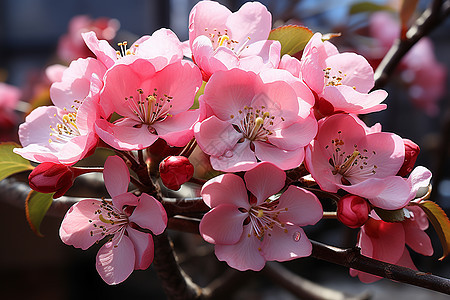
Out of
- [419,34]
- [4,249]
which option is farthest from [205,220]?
[4,249]

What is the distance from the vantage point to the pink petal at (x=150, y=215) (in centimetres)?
34

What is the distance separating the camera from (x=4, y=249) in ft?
5.53

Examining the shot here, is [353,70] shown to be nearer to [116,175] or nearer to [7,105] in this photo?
[116,175]

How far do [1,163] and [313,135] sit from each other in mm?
313

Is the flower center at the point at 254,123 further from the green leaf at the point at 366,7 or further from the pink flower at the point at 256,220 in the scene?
the green leaf at the point at 366,7

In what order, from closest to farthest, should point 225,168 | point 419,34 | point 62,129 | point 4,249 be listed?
1. point 225,168
2. point 62,129
3. point 419,34
4. point 4,249

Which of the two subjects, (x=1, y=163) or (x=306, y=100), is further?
(x=1, y=163)

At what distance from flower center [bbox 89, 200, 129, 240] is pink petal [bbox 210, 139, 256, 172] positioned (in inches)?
3.9

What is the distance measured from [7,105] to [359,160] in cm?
92

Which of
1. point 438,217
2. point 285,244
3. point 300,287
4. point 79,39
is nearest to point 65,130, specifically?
point 285,244

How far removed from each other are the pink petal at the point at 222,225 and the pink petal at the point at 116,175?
0.23ft

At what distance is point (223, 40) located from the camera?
16.8 inches

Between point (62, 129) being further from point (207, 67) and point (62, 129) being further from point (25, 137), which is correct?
point (207, 67)

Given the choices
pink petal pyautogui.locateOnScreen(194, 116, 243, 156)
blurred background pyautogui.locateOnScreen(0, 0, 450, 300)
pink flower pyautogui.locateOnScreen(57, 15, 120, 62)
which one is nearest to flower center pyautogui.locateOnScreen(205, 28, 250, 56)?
pink petal pyautogui.locateOnScreen(194, 116, 243, 156)
